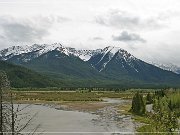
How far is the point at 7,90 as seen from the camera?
13570mm

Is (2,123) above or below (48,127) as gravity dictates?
above

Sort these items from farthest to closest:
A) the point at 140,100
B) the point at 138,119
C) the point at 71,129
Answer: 1. the point at 140,100
2. the point at 138,119
3. the point at 71,129

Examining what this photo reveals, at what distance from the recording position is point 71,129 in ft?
220

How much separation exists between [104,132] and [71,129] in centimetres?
641

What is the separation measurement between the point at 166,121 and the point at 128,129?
3015cm

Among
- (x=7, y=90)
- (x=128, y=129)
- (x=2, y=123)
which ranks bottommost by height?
(x=128, y=129)

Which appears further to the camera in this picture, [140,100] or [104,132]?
[140,100]

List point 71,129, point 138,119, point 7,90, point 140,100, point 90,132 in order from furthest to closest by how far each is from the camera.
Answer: point 140,100 < point 138,119 < point 71,129 < point 90,132 < point 7,90

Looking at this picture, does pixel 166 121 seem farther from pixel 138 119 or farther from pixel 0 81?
pixel 138 119

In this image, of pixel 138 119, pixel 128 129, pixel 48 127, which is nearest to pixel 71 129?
pixel 48 127

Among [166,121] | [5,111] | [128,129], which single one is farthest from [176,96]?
[5,111]

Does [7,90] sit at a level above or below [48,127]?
above

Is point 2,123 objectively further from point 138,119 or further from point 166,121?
point 138,119

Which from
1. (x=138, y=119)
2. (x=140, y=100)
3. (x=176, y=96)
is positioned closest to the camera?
(x=138, y=119)
